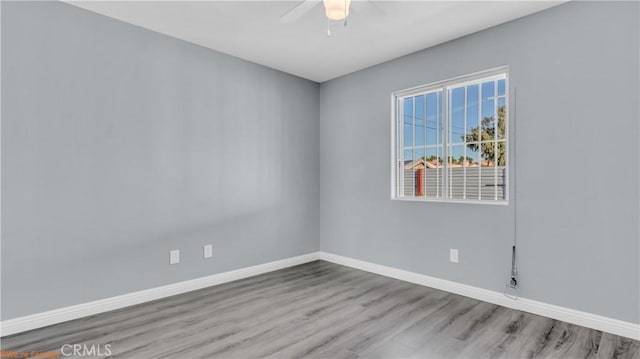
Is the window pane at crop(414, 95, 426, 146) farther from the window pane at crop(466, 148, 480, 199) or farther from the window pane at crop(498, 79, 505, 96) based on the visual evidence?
the window pane at crop(498, 79, 505, 96)

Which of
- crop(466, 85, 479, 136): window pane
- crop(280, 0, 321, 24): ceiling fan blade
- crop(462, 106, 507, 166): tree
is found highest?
crop(280, 0, 321, 24): ceiling fan blade

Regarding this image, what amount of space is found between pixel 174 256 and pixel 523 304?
10.3 feet

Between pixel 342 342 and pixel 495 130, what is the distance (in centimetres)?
231

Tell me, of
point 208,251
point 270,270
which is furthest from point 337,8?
point 270,270

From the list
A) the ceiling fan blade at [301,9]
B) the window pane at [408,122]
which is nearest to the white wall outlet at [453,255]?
the window pane at [408,122]

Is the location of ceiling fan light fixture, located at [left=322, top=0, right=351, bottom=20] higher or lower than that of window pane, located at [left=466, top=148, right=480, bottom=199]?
higher

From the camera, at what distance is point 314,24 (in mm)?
2895

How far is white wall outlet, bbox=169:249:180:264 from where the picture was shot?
3.10 metres

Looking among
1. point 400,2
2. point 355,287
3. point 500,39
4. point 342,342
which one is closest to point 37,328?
point 342,342

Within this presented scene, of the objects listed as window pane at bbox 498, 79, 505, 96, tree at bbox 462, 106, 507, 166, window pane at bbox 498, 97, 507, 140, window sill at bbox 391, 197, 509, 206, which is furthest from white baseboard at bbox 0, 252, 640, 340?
window pane at bbox 498, 79, 505, 96

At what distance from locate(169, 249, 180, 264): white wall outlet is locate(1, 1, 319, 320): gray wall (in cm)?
5

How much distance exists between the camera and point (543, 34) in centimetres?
263

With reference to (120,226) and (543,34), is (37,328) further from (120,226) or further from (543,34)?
(543,34)

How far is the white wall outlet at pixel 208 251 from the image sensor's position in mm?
3342
